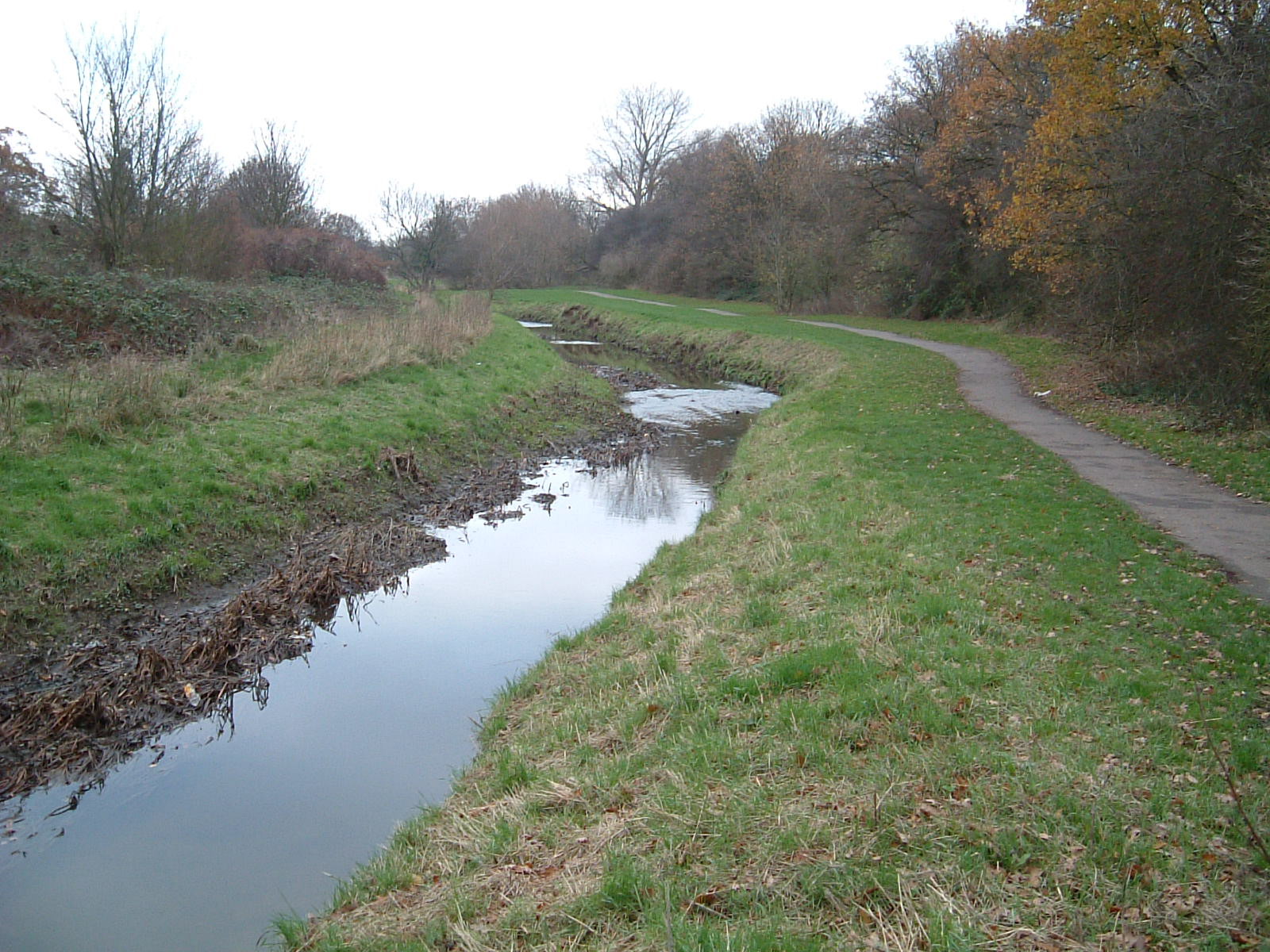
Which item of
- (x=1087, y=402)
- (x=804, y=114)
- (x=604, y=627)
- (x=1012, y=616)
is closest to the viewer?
(x=1012, y=616)

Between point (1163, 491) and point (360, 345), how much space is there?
1409 cm

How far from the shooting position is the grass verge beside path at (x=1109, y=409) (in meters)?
10.3

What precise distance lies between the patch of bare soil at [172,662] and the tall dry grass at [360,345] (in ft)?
17.4

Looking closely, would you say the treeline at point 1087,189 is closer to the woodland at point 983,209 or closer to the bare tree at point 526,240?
the woodland at point 983,209

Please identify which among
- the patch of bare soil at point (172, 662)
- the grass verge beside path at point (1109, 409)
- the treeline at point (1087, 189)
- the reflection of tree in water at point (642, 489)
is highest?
the treeline at point (1087, 189)

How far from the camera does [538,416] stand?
19469 mm

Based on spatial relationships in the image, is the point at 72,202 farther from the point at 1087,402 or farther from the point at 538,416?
the point at 1087,402

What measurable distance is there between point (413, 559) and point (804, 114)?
172 ft

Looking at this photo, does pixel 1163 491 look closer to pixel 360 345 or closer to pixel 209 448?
pixel 209 448

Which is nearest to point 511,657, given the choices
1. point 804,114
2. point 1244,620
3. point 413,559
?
point 413,559

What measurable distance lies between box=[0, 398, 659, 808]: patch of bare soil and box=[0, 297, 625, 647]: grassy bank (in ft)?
1.47

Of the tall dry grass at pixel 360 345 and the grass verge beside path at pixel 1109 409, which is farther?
the tall dry grass at pixel 360 345

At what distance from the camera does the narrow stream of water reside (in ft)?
16.2

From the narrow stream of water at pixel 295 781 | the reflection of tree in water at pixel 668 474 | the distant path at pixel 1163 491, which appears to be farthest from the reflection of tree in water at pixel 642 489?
the distant path at pixel 1163 491
